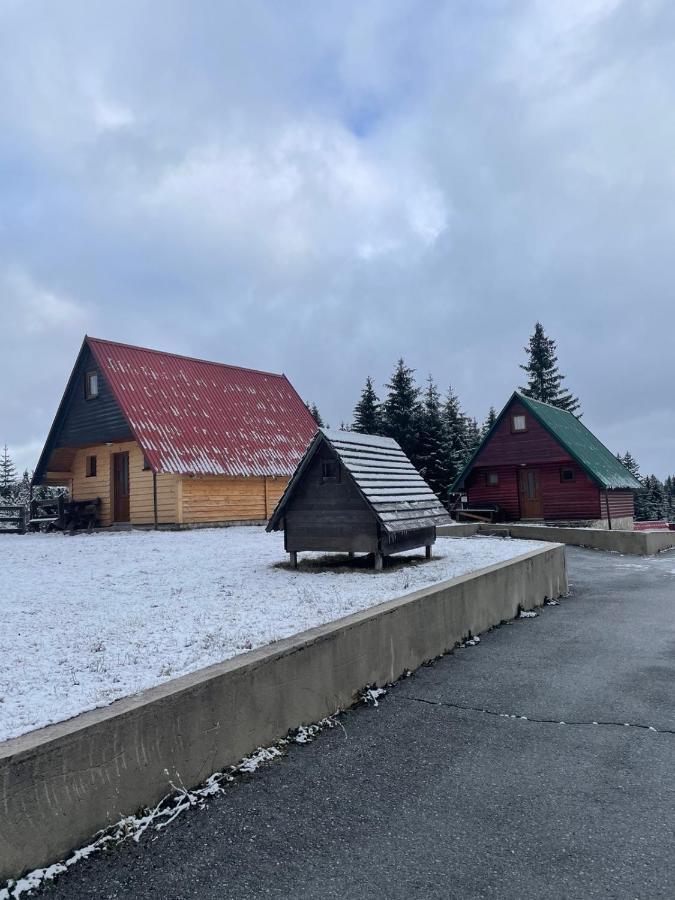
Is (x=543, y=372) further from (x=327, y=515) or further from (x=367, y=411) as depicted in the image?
(x=327, y=515)

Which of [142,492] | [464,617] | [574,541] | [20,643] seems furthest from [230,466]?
[20,643]

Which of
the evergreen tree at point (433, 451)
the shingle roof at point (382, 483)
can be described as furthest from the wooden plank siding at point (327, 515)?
the evergreen tree at point (433, 451)

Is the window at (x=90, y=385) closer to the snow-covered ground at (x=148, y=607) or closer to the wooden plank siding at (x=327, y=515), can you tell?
the snow-covered ground at (x=148, y=607)

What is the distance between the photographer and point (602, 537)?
19844 mm

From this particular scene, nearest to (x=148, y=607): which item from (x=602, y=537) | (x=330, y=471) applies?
(x=330, y=471)

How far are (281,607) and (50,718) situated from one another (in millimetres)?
3551

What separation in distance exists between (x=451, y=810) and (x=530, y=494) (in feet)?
91.6

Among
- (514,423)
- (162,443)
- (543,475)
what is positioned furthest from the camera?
(514,423)

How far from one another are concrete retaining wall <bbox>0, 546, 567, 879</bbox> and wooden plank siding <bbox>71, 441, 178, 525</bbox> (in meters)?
16.4

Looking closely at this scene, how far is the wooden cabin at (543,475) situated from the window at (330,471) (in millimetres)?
20274

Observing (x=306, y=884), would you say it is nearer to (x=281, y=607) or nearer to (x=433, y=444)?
(x=281, y=607)

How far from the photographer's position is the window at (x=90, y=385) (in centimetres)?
2336

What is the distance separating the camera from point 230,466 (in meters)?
22.4

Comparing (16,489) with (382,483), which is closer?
(382,483)
